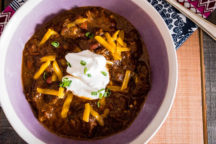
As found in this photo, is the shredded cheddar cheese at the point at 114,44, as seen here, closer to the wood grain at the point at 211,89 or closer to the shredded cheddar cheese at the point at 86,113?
the shredded cheddar cheese at the point at 86,113

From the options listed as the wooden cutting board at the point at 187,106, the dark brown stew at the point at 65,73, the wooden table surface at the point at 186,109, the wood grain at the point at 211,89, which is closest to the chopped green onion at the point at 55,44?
the dark brown stew at the point at 65,73

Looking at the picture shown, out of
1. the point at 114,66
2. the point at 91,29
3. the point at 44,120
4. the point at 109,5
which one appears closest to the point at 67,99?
the point at 44,120

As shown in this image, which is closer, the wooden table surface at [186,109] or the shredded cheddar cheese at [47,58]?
the shredded cheddar cheese at [47,58]

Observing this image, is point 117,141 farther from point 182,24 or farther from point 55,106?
point 182,24

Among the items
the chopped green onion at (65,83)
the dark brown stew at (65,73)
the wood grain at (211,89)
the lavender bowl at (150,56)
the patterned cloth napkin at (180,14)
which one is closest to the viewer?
the lavender bowl at (150,56)

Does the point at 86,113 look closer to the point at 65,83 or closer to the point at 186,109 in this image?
the point at 65,83

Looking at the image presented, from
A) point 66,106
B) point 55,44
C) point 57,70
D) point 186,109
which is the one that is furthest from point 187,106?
point 55,44

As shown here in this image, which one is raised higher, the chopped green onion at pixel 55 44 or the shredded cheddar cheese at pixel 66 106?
the chopped green onion at pixel 55 44

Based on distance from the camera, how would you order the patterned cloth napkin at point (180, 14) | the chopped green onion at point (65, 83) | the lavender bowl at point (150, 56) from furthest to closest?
the patterned cloth napkin at point (180, 14)
the chopped green onion at point (65, 83)
the lavender bowl at point (150, 56)
